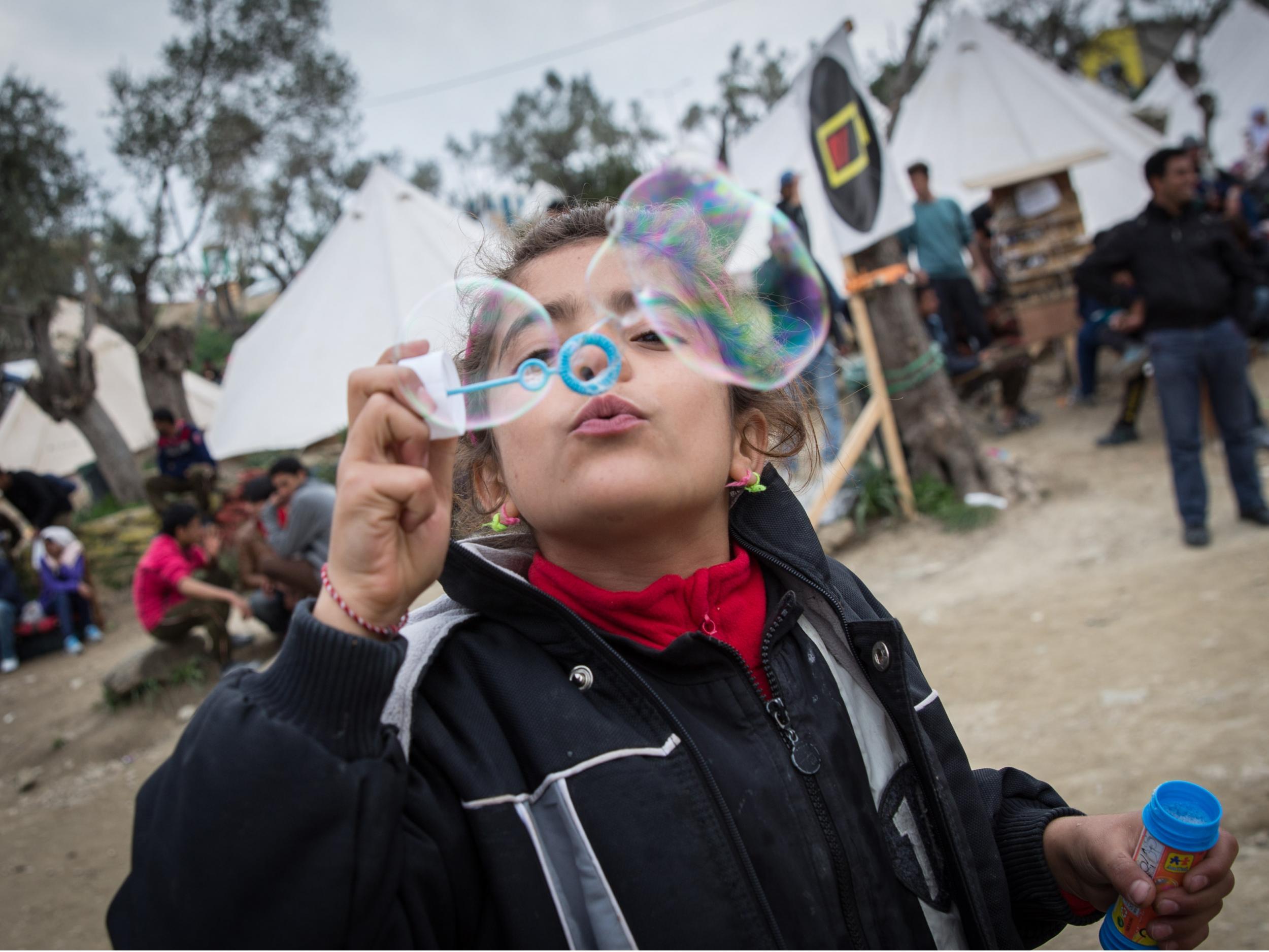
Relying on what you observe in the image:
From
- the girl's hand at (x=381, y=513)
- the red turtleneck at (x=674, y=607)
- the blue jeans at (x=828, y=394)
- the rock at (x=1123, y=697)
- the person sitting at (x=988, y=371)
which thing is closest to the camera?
the girl's hand at (x=381, y=513)

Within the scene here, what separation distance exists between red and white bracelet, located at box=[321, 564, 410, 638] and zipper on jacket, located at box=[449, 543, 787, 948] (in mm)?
183

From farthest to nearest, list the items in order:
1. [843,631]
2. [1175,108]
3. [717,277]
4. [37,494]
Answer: [1175,108], [37,494], [717,277], [843,631]

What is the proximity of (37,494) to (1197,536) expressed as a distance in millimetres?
11609

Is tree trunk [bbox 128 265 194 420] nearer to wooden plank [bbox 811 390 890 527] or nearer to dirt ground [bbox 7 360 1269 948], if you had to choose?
dirt ground [bbox 7 360 1269 948]

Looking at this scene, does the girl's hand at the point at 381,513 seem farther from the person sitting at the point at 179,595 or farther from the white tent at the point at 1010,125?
the white tent at the point at 1010,125

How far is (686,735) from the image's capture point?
3.70ft

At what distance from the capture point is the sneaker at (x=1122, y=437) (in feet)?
23.2

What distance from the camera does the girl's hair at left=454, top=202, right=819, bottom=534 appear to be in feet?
5.13

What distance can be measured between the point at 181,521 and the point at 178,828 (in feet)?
21.5

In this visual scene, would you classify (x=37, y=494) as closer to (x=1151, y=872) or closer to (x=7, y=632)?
(x=7, y=632)

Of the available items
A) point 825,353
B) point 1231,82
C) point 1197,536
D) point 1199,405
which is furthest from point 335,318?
point 1231,82

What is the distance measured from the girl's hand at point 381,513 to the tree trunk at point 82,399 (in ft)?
44.9

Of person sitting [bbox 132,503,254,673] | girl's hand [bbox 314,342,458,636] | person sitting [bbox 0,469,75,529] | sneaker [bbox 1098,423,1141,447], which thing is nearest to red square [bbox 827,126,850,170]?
sneaker [bbox 1098,423,1141,447]

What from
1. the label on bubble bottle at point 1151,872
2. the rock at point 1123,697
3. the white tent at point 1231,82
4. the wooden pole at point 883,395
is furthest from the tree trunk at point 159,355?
the white tent at point 1231,82
